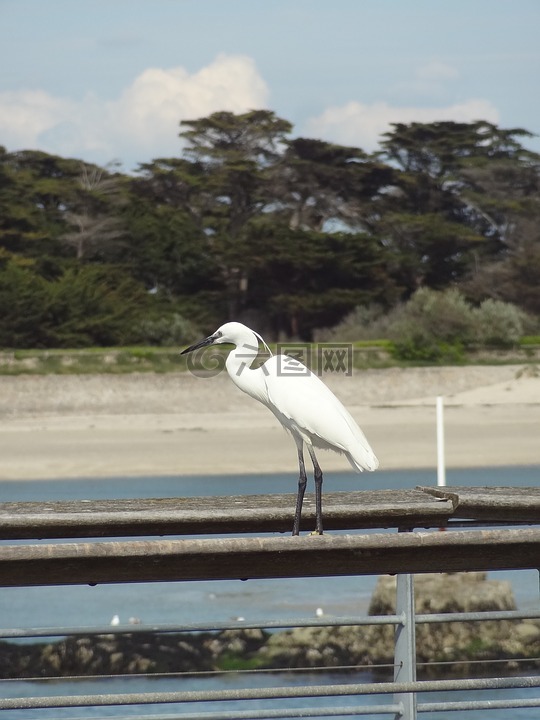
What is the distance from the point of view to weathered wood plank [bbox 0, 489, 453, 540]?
3.10 metres

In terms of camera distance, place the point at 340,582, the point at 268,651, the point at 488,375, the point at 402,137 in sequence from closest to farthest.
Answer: the point at 268,651, the point at 340,582, the point at 488,375, the point at 402,137

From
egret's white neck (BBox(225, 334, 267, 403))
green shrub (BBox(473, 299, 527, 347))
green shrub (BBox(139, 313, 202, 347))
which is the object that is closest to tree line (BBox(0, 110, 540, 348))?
green shrub (BBox(139, 313, 202, 347))

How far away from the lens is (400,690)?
10.5 ft

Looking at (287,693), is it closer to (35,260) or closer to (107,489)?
(107,489)

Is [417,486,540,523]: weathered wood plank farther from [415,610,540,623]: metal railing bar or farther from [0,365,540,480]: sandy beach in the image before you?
[0,365,540,480]: sandy beach

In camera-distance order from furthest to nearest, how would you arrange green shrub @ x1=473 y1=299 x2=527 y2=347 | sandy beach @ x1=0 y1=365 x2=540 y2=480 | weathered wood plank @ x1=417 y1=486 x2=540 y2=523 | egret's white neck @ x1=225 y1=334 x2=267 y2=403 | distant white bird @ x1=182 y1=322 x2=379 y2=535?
green shrub @ x1=473 y1=299 x2=527 y2=347 → sandy beach @ x1=0 y1=365 x2=540 y2=480 → egret's white neck @ x1=225 y1=334 x2=267 y2=403 → distant white bird @ x1=182 y1=322 x2=379 y2=535 → weathered wood plank @ x1=417 y1=486 x2=540 y2=523

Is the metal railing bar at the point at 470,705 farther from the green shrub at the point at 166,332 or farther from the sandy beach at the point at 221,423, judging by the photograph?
the green shrub at the point at 166,332

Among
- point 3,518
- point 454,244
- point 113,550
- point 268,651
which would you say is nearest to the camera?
point 113,550

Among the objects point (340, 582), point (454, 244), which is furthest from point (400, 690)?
point (454, 244)

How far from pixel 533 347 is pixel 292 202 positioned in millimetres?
15455

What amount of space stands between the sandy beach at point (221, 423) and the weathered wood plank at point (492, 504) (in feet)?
69.7

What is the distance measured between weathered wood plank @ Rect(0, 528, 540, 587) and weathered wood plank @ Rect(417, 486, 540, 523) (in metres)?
0.12

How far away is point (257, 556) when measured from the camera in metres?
3.03

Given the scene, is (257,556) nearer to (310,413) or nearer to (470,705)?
(470,705)
